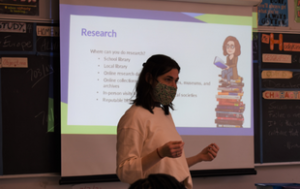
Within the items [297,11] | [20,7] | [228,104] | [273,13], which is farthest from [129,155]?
[297,11]

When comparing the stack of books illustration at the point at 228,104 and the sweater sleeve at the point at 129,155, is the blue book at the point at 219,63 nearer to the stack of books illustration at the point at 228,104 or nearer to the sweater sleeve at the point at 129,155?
the stack of books illustration at the point at 228,104

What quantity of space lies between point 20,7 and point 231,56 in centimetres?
217

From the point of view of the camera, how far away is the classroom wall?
245cm

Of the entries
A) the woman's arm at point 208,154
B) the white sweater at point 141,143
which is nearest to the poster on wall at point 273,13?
the woman's arm at point 208,154

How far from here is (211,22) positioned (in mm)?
2660

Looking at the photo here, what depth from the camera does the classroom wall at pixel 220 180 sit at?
8.04ft

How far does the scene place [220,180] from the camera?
9.14 ft

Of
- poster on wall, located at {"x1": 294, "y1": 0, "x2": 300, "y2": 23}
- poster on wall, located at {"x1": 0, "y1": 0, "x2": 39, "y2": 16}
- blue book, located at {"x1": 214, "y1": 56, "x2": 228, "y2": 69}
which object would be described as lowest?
blue book, located at {"x1": 214, "y1": 56, "x2": 228, "y2": 69}

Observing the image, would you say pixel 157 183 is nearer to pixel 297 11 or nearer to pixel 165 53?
pixel 165 53

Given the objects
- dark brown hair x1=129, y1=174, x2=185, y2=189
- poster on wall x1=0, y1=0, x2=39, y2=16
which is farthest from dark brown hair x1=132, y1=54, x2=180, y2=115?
poster on wall x1=0, y1=0, x2=39, y2=16

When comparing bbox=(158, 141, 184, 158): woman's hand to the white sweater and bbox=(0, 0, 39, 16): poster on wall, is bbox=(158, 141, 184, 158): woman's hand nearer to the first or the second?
the white sweater

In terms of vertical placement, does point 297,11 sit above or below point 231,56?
above

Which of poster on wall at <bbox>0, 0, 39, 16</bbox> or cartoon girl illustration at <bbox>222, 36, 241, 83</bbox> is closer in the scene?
poster on wall at <bbox>0, 0, 39, 16</bbox>

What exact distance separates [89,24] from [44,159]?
1370 mm
